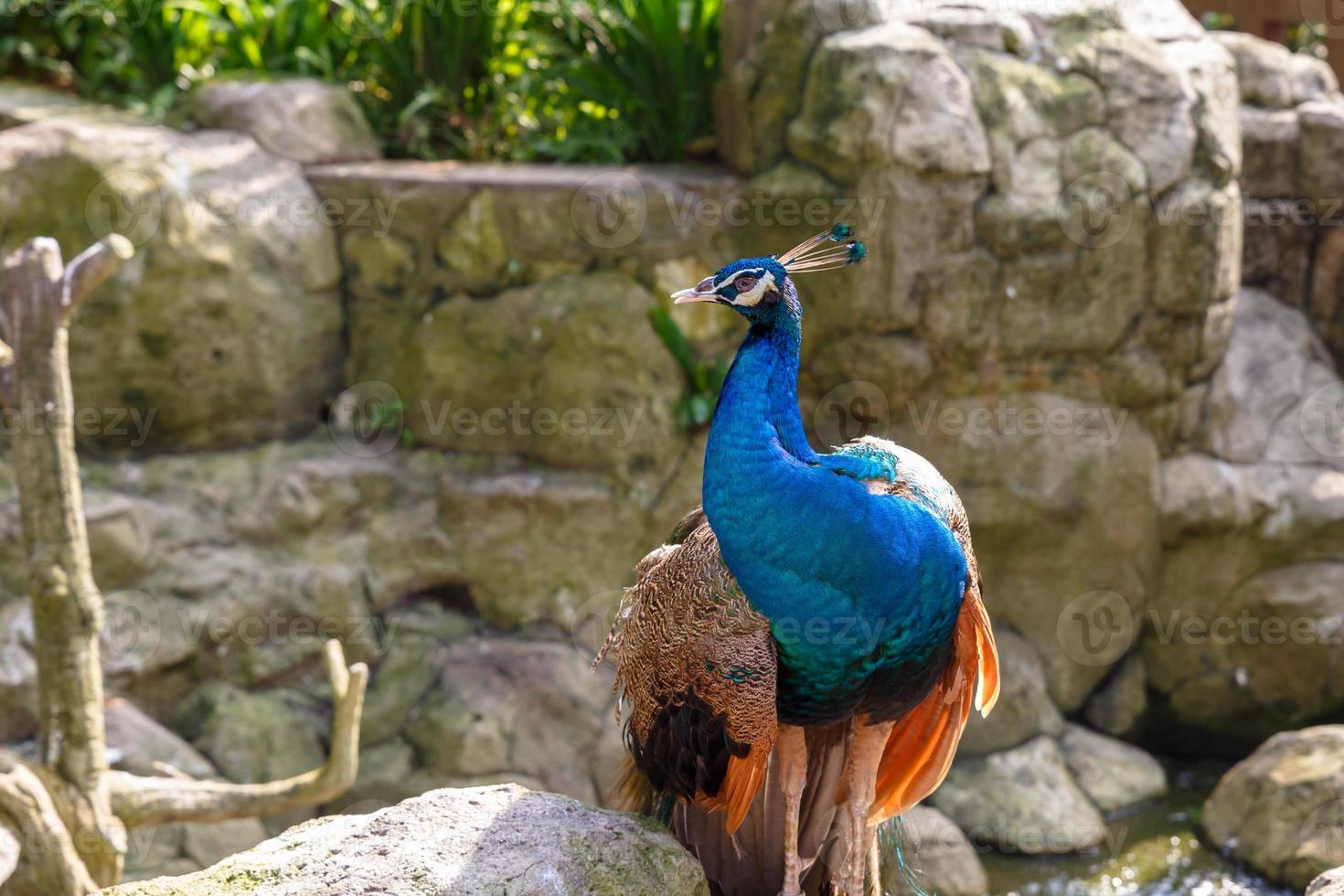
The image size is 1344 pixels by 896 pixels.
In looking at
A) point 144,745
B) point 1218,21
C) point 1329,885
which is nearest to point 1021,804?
point 1329,885

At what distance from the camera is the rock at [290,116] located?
5664 millimetres

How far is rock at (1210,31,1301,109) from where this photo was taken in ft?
20.3

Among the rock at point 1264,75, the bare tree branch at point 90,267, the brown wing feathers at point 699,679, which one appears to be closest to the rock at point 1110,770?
the rock at point 1264,75

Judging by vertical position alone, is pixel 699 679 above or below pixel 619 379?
above

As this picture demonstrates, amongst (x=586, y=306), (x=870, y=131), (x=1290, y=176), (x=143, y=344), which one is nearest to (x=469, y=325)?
(x=586, y=306)

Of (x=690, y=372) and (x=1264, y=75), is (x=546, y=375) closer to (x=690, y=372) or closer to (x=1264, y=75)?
(x=690, y=372)

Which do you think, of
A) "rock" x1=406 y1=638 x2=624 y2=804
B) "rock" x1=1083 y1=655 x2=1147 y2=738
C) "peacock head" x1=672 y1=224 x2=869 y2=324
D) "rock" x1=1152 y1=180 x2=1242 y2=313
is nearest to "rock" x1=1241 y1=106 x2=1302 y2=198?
"rock" x1=1152 y1=180 x2=1242 y2=313

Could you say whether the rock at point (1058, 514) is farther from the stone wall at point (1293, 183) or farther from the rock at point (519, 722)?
the rock at point (519, 722)

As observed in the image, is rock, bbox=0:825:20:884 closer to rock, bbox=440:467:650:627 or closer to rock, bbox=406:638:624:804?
rock, bbox=406:638:624:804

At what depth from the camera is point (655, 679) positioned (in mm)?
2826

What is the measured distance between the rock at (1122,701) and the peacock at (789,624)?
10.8 feet

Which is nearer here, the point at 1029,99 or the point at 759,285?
the point at 759,285

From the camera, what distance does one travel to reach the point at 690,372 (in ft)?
17.9

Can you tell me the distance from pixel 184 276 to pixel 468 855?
3.34 metres
